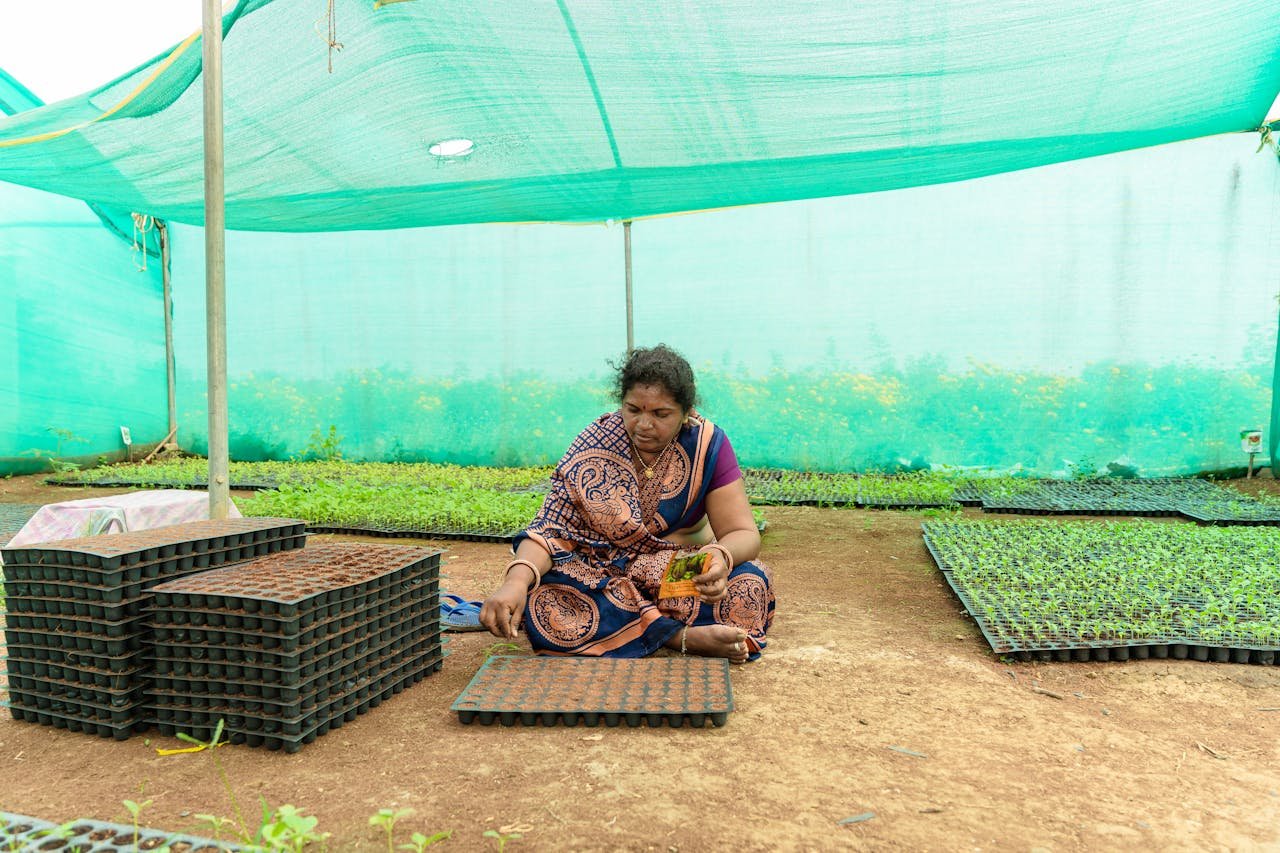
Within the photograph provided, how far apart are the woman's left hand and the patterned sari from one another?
259 millimetres

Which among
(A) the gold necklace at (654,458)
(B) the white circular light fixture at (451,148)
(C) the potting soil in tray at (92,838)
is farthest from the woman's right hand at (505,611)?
(B) the white circular light fixture at (451,148)

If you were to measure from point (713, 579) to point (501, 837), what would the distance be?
4.31 feet

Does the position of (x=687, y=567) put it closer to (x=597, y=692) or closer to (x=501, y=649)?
(x=597, y=692)

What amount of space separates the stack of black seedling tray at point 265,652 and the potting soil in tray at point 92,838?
53cm

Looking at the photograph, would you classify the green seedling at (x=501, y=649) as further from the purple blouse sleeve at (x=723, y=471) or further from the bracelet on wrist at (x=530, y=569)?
the purple blouse sleeve at (x=723, y=471)

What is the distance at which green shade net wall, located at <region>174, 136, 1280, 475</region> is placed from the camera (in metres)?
8.16

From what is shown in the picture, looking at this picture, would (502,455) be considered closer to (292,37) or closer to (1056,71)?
(292,37)

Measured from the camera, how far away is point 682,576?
10.7 feet

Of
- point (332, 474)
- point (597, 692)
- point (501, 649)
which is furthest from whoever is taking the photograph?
point (332, 474)

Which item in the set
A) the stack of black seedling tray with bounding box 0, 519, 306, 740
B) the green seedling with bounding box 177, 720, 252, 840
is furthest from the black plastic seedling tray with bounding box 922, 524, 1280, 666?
the stack of black seedling tray with bounding box 0, 519, 306, 740

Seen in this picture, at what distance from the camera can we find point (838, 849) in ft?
6.32

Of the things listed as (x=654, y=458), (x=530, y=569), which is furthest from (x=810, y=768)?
(x=654, y=458)

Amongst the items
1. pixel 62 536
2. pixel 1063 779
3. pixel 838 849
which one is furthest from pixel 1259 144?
pixel 62 536

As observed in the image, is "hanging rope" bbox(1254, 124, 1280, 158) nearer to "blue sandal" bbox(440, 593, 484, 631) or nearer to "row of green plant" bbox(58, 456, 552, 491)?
"row of green plant" bbox(58, 456, 552, 491)
